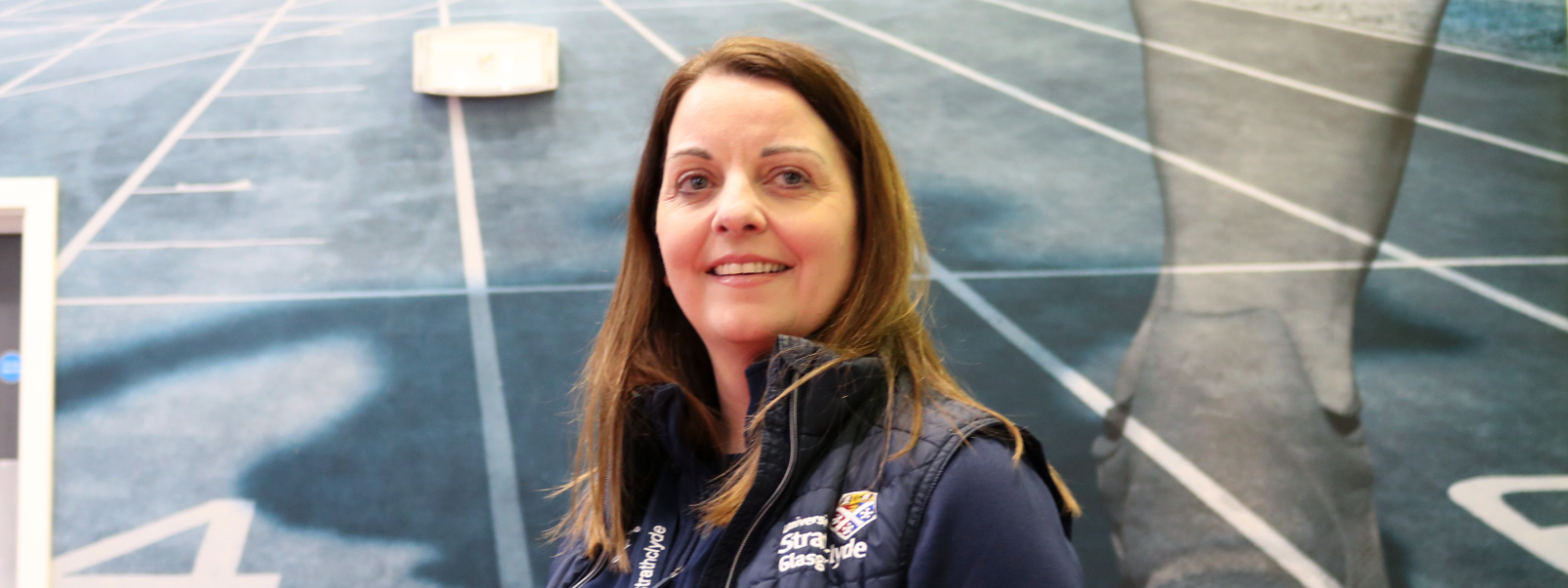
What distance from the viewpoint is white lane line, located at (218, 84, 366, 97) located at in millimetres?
2104

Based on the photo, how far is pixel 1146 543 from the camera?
212cm

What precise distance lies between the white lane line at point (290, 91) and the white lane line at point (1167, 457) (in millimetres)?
1167

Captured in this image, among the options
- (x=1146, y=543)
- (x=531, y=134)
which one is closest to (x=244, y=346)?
(x=531, y=134)

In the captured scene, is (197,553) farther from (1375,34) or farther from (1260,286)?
(1375,34)

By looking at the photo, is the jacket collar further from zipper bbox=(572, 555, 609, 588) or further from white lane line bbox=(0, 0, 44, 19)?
white lane line bbox=(0, 0, 44, 19)

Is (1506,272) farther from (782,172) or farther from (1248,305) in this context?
(782,172)

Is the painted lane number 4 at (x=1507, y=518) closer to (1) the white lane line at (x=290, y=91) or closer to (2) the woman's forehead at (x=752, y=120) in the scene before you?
(2) the woman's forehead at (x=752, y=120)

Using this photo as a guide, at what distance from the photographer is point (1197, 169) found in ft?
7.38

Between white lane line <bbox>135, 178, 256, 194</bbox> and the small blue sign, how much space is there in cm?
38

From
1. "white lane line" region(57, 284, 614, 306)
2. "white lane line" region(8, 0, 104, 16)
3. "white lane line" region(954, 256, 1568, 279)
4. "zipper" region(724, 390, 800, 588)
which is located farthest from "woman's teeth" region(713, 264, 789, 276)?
"white lane line" region(8, 0, 104, 16)

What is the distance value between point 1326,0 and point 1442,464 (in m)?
0.95

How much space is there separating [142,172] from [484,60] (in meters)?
0.65

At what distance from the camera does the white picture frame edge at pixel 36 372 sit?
1957 mm

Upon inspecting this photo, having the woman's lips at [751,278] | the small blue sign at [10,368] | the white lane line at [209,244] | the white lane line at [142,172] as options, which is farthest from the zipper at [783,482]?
the small blue sign at [10,368]
